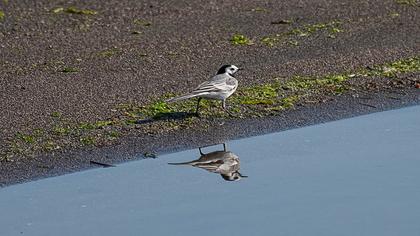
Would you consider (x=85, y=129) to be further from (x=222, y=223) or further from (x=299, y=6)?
(x=299, y=6)

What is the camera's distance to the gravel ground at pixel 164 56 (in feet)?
33.0

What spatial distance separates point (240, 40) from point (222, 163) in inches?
162

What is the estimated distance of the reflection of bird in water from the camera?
8919 millimetres

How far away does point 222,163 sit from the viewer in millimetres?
9188

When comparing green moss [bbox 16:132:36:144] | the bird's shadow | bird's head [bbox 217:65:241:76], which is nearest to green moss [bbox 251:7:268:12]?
bird's head [bbox 217:65:241:76]

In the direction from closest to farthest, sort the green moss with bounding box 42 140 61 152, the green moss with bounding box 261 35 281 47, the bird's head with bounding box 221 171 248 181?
the bird's head with bounding box 221 171 248 181 < the green moss with bounding box 42 140 61 152 < the green moss with bounding box 261 35 281 47

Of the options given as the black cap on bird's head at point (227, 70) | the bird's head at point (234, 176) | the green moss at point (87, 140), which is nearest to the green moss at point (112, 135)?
the green moss at point (87, 140)

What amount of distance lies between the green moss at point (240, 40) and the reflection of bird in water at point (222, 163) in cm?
370

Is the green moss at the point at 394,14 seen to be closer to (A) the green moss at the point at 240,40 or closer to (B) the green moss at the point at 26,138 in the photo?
(A) the green moss at the point at 240,40

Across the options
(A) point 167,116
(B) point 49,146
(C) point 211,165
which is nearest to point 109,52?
(A) point 167,116

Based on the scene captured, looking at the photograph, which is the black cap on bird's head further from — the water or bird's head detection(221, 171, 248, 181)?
bird's head detection(221, 171, 248, 181)

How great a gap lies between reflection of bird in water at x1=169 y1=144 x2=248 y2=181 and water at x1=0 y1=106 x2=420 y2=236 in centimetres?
6

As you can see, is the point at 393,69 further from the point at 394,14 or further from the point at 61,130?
the point at 61,130

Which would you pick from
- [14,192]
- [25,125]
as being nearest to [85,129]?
[25,125]
